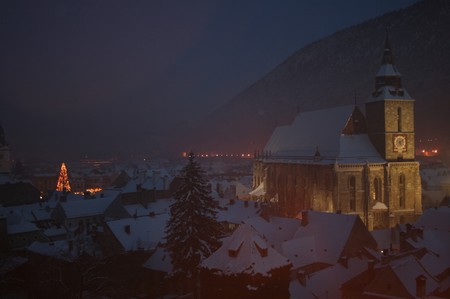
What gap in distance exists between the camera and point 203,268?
22.5m

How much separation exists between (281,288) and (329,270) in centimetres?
1086

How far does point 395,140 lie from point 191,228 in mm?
34470

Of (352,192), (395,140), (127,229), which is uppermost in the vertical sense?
(395,140)

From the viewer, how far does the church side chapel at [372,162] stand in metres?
54.2

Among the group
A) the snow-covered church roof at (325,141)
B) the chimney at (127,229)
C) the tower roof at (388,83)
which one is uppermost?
the tower roof at (388,83)

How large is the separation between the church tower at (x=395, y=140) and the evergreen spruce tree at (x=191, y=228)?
30.5m

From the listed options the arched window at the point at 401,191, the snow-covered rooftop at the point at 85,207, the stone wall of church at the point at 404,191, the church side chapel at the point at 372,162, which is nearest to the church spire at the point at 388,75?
the church side chapel at the point at 372,162

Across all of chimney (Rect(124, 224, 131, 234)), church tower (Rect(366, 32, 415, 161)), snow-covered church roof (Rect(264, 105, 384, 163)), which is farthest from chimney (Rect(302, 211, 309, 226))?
church tower (Rect(366, 32, 415, 161))

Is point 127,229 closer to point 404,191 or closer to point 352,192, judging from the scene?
point 352,192

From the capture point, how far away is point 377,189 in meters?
55.2

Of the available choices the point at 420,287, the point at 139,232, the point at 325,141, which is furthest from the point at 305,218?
the point at 420,287

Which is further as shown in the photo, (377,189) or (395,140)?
(395,140)

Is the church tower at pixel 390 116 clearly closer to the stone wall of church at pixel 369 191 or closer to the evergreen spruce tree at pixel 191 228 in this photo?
the stone wall of church at pixel 369 191

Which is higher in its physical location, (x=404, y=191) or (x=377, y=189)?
(x=377, y=189)
